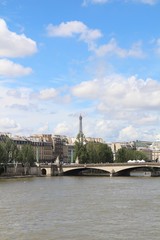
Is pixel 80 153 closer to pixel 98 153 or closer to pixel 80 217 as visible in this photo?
pixel 98 153

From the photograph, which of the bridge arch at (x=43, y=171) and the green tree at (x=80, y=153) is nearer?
the bridge arch at (x=43, y=171)

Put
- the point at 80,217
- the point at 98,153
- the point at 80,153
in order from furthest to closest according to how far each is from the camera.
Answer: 1. the point at 98,153
2. the point at 80,153
3. the point at 80,217

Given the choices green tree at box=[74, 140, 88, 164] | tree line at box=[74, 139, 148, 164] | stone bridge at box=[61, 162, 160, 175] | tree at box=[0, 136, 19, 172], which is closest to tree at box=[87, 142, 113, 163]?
tree line at box=[74, 139, 148, 164]

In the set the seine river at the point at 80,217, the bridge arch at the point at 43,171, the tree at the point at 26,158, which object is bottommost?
the seine river at the point at 80,217

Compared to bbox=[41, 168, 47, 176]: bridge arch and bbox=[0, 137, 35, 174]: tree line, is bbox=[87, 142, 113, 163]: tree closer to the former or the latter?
bbox=[41, 168, 47, 176]: bridge arch

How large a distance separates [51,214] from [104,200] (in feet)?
27.1

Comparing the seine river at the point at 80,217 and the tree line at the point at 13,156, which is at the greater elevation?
the tree line at the point at 13,156

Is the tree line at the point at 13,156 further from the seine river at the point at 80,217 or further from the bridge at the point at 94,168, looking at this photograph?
the seine river at the point at 80,217

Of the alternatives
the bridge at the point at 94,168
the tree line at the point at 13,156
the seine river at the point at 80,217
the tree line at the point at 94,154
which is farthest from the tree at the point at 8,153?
the seine river at the point at 80,217

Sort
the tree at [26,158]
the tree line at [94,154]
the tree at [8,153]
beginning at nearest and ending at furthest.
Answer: the tree at [8,153]
the tree at [26,158]
the tree line at [94,154]

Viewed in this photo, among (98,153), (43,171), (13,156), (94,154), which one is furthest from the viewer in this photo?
(98,153)

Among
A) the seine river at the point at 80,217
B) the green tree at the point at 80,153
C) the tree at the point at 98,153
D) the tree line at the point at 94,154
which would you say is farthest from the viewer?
the tree at the point at 98,153

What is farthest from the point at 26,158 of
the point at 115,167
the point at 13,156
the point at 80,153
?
the point at 80,153

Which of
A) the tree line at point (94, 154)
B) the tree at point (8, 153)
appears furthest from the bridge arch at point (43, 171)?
the tree line at point (94, 154)
